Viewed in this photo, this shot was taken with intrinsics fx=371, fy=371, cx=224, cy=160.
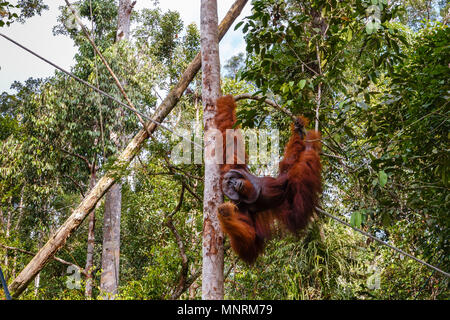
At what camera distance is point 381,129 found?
331cm

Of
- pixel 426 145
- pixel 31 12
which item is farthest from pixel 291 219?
pixel 31 12

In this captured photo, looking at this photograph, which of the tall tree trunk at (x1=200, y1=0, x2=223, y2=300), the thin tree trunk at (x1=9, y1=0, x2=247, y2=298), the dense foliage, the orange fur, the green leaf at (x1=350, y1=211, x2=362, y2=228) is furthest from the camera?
the thin tree trunk at (x1=9, y1=0, x2=247, y2=298)

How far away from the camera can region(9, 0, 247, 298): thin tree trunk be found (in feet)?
12.1

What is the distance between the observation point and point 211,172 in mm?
2410

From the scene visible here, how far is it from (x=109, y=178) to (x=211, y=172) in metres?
1.98

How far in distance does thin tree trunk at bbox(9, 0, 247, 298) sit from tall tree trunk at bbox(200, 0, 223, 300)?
0.89 m

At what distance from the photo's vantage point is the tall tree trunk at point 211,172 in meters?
2.20

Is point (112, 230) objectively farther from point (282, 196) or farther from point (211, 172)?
point (211, 172)

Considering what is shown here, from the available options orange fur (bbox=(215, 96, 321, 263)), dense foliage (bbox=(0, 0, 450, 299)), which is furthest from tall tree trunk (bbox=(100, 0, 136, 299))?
orange fur (bbox=(215, 96, 321, 263))

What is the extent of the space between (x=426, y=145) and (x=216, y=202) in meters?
1.87

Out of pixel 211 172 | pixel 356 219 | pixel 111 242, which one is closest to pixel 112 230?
pixel 111 242

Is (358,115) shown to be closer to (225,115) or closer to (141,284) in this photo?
(225,115)

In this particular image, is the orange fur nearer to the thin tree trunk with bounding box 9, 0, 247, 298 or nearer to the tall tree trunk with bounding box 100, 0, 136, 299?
the thin tree trunk with bounding box 9, 0, 247, 298

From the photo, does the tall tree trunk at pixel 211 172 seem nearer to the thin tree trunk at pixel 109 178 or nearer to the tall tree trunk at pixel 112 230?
the thin tree trunk at pixel 109 178
